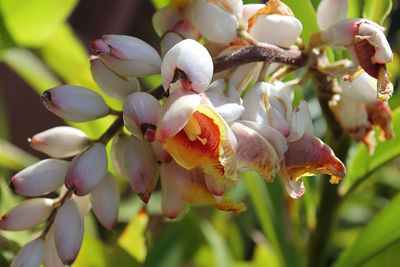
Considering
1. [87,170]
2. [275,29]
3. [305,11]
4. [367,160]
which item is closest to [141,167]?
[87,170]

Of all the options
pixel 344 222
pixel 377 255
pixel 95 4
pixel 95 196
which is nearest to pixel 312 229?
pixel 377 255

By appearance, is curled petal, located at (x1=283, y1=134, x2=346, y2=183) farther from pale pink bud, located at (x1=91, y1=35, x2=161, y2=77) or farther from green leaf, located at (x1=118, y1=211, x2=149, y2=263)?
green leaf, located at (x1=118, y1=211, x2=149, y2=263)

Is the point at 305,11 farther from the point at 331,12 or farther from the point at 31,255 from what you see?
the point at 31,255

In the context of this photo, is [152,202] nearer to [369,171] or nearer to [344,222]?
[344,222]

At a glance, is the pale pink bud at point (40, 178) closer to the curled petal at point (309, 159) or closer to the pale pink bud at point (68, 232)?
the pale pink bud at point (68, 232)

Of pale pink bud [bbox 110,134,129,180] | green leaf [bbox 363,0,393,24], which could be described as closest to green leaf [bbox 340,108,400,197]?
green leaf [bbox 363,0,393,24]

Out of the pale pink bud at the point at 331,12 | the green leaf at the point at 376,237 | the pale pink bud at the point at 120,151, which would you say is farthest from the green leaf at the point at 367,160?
the pale pink bud at the point at 120,151

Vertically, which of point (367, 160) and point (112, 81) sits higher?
point (112, 81)
